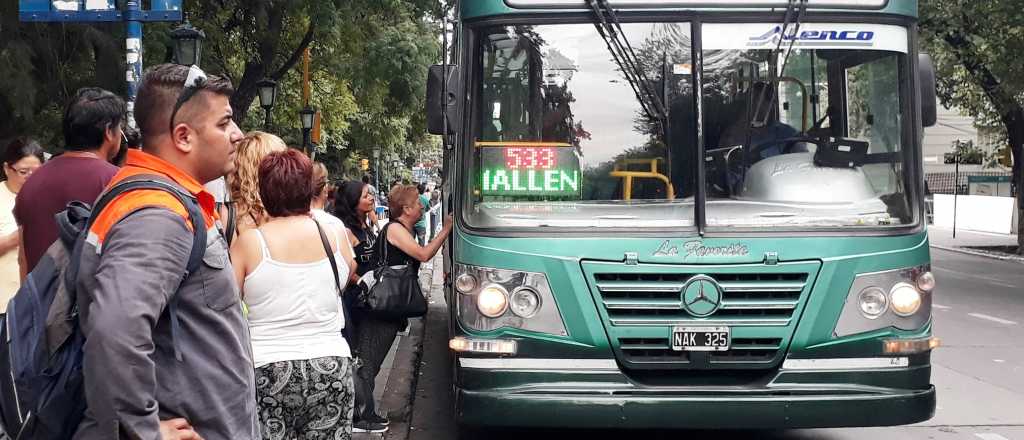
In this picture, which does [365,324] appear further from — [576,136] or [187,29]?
[187,29]

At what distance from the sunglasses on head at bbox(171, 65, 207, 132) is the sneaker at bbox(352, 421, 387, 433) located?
15.2ft

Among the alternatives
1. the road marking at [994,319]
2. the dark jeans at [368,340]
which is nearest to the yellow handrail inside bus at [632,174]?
the dark jeans at [368,340]

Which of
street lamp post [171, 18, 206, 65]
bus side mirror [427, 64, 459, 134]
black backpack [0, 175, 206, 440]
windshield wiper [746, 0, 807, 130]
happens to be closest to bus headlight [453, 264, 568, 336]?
bus side mirror [427, 64, 459, 134]

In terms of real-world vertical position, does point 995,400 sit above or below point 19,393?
below

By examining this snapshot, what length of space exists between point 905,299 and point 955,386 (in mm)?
3679

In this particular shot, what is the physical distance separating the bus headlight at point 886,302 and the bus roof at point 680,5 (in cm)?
140

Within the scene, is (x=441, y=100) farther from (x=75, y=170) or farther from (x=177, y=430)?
(x=177, y=430)

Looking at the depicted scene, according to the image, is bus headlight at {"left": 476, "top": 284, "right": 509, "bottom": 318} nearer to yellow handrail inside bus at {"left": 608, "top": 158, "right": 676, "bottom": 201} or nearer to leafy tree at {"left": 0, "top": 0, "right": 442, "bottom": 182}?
yellow handrail inside bus at {"left": 608, "top": 158, "right": 676, "bottom": 201}

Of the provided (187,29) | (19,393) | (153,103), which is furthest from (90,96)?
(187,29)

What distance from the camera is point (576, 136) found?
613 centimetres

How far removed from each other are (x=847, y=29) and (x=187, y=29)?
8.49 metres

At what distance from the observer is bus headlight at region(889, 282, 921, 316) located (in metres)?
5.89

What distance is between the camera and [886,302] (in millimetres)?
5875

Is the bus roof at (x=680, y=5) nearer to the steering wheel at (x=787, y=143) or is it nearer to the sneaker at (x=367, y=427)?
the steering wheel at (x=787, y=143)
